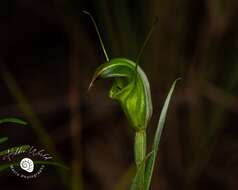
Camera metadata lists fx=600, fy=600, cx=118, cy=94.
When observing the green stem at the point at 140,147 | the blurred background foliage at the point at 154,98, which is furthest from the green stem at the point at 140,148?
the blurred background foliage at the point at 154,98

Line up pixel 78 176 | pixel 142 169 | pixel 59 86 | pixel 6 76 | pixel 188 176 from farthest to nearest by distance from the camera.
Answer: pixel 59 86, pixel 188 176, pixel 6 76, pixel 78 176, pixel 142 169

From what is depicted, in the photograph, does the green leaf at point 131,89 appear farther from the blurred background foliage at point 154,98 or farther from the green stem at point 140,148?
the blurred background foliage at point 154,98

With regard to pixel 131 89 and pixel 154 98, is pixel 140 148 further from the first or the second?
pixel 154 98

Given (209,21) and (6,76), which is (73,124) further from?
(209,21)

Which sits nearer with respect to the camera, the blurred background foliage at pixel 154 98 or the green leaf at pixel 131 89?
the green leaf at pixel 131 89

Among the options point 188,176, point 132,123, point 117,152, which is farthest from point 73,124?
point 132,123

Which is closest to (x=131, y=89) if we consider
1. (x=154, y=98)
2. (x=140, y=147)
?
(x=140, y=147)

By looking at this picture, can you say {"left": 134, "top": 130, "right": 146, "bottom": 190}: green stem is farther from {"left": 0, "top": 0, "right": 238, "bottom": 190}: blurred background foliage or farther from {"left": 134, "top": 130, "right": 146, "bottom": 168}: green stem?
{"left": 0, "top": 0, "right": 238, "bottom": 190}: blurred background foliage
